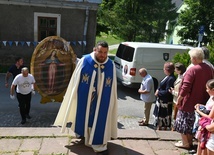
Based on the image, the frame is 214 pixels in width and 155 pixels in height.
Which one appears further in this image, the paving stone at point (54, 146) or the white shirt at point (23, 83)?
the white shirt at point (23, 83)

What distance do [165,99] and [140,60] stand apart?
4135 millimetres

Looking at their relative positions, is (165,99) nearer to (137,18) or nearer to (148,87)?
(148,87)

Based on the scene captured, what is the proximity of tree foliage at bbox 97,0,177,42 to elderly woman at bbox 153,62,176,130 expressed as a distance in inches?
474

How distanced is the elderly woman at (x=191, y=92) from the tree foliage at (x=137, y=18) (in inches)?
535

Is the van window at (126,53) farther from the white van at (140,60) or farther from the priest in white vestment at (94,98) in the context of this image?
the priest in white vestment at (94,98)

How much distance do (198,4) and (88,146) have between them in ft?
52.3

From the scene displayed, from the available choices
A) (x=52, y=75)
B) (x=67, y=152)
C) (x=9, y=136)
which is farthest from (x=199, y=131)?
(x=52, y=75)

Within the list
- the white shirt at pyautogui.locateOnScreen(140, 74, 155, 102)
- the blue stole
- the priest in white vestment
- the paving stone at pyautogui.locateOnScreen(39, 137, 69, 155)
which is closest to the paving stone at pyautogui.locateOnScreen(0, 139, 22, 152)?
the paving stone at pyautogui.locateOnScreen(39, 137, 69, 155)

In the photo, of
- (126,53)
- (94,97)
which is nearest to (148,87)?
(94,97)

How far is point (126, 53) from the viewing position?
10.4 m

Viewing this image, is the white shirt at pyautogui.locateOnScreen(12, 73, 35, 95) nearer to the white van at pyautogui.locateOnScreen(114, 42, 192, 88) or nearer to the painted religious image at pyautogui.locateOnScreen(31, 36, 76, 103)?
the painted religious image at pyautogui.locateOnScreen(31, 36, 76, 103)

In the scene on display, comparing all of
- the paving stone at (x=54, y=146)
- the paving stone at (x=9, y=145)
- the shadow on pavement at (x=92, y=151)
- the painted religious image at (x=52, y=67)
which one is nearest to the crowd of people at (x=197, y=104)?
the shadow on pavement at (x=92, y=151)

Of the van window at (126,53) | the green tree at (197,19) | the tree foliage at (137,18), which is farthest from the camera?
the tree foliage at (137,18)

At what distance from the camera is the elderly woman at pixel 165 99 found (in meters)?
5.77
